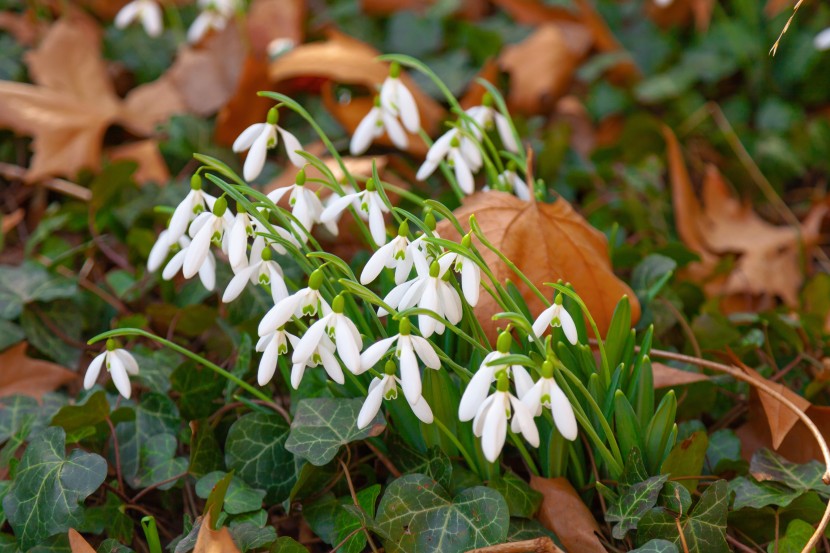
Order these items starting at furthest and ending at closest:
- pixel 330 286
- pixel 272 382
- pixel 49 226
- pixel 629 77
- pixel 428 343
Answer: pixel 629 77
pixel 49 226
pixel 272 382
pixel 330 286
pixel 428 343

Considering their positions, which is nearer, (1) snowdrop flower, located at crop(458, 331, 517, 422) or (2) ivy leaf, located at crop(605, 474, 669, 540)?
(1) snowdrop flower, located at crop(458, 331, 517, 422)

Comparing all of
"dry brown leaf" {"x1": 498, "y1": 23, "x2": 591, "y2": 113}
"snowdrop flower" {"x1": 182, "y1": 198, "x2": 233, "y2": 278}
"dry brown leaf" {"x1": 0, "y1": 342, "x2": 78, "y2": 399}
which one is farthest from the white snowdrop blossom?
"dry brown leaf" {"x1": 498, "y1": 23, "x2": 591, "y2": 113}

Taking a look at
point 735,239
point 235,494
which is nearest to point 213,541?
point 235,494

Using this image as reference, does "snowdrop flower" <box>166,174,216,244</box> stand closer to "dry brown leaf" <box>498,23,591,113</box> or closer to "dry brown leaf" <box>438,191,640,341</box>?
"dry brown leaf" <box>438,191,640,341</box>

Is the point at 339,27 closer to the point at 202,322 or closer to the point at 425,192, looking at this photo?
the point at 425,192

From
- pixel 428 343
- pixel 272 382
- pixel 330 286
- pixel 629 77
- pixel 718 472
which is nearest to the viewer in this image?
pixel 428 343

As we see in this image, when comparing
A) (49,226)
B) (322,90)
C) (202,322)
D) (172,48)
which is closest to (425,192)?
(322,90)

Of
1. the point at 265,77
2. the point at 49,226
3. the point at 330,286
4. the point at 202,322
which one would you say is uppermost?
the point at 330,286
